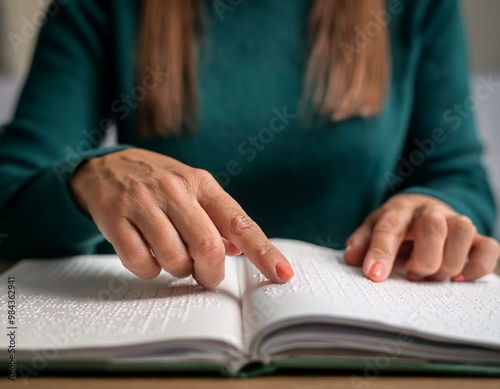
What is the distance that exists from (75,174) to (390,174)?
1.66 ft

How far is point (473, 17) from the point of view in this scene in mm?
1418

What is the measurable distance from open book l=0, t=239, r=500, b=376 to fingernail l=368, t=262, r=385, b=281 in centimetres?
3

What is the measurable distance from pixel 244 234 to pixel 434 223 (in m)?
0.18

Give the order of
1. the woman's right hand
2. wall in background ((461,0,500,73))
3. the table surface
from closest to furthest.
Result: 1. the table surface
2. the woman's right hand
3. wall in background ((461,0,500,73))

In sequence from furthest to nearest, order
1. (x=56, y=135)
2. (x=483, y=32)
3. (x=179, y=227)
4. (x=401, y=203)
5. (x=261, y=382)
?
1. (x=483, y=32)
2. (x=56, y=135)
3. (x=401, y=203)
4. (x=179, y=227)
5. (x=261, y=382)

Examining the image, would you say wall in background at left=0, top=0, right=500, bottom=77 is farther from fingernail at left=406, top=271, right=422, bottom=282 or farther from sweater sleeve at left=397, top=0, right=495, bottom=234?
fingernail at left=406, top=271, right=422, bottom=282

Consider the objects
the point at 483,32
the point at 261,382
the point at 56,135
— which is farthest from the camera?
the point at 483,32

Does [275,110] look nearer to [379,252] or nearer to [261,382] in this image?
[379,252]

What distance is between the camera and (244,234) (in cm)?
42

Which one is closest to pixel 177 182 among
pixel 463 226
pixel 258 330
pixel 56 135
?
pixel 258 330

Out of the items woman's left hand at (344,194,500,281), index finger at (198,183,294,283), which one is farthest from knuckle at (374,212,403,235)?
index finger at (198,183,294,283)

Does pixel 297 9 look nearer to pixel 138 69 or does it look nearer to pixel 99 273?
pixel 138 69

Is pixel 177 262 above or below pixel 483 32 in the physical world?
below

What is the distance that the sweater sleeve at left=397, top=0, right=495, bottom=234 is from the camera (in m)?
0.77
